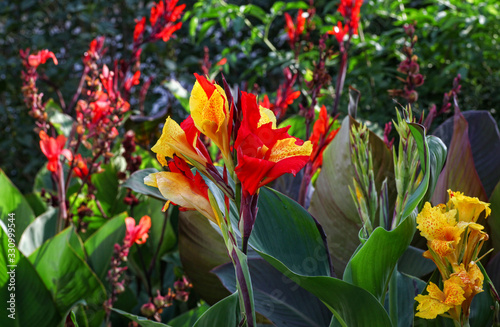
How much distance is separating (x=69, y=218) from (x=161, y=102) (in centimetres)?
223

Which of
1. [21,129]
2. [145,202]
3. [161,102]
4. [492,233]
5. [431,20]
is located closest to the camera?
[492,233]

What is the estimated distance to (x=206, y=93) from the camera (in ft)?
1.26

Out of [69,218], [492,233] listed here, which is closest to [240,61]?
[69,218]

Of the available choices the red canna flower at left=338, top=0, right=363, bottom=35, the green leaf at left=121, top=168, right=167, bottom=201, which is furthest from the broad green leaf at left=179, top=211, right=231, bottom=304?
the red canna flower at left=338, top=0, right=363, bottom=35

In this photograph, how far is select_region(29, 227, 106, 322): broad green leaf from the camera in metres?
0.76

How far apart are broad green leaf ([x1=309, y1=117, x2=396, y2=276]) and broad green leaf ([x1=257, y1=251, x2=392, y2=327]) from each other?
0.25m

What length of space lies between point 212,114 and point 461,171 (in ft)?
1.53

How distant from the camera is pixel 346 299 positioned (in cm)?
46

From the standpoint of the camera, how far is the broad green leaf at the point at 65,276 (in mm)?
761

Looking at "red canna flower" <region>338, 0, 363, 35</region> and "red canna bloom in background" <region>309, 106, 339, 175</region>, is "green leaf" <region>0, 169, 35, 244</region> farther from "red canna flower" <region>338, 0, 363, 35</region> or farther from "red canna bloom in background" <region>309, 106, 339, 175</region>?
"red canna flower" <region>338, 0, 363, 35</region>

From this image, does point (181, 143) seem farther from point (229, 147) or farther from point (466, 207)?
point (466, 207)

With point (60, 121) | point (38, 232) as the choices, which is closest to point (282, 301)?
point (38, 232)

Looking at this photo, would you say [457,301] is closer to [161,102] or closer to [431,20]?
[431,20]

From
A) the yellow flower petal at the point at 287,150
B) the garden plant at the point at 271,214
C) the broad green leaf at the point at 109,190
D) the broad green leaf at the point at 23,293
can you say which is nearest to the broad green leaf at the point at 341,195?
the garden plant at the point at 271,214
